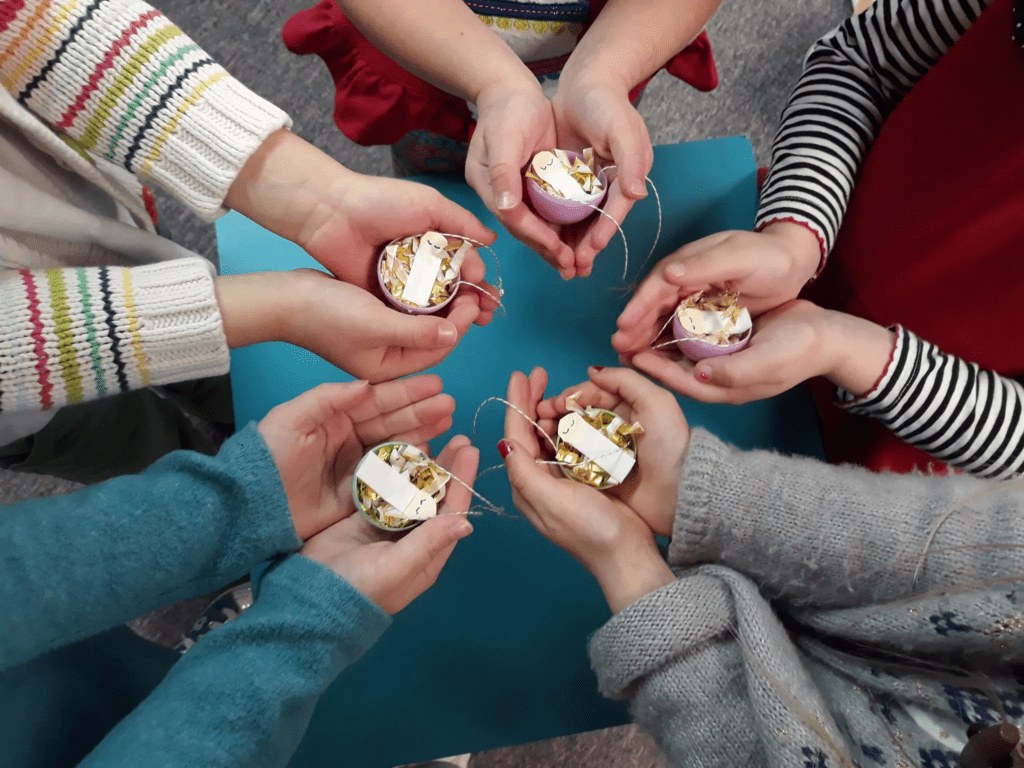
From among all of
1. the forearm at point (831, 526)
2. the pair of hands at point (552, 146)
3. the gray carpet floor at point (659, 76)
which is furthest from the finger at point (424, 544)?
the gray carpet floor at point (659, 76)

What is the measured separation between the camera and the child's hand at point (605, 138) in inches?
27.9

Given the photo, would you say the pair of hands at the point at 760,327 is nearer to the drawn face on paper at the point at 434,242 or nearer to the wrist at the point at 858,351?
the wrist at the point at 858,351

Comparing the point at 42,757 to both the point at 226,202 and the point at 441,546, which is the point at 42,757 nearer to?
the point at 441,546

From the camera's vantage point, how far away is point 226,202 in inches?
29.8

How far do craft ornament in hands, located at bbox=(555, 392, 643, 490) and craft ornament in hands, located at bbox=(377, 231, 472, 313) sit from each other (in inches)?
8.6

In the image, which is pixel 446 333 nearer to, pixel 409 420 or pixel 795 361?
pixel 409 420

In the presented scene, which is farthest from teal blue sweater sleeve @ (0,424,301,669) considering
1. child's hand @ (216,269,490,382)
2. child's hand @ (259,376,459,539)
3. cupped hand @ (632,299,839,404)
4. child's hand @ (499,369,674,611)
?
cupped hand @ (632,299,839,404)

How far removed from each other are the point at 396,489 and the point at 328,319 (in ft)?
0.70

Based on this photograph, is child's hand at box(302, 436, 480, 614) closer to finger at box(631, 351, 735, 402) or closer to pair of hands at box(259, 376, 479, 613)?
pair of hands at box(259, 376, 479, 613)

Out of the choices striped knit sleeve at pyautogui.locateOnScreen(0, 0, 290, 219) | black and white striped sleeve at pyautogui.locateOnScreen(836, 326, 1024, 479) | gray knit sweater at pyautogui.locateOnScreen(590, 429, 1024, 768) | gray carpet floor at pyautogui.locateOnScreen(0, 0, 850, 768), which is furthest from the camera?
gray carpet floor at pyautogui.locateOnScreen(0, 0, 850, 768)

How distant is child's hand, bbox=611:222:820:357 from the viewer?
75cm

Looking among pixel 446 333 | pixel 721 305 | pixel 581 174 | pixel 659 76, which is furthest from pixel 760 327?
pixel 659 76

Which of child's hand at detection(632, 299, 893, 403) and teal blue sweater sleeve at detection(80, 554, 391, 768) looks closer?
teal blue sweater sleeve at detection(80, 554, 391, 768)

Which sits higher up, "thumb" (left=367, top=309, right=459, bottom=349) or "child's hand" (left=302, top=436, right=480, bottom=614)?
"thumb" (left=367, top=309, right=459, bottom=349)
